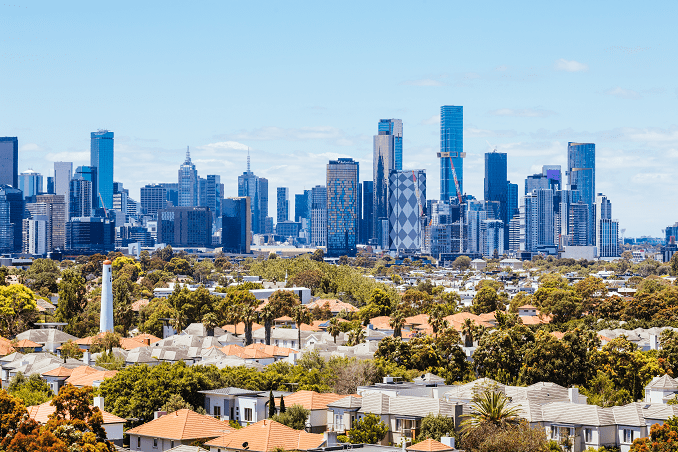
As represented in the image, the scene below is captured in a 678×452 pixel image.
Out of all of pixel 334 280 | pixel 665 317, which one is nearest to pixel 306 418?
pixel 665 317

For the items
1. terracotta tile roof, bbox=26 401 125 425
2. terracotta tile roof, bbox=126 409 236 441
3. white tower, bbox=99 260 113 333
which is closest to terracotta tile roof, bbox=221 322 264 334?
white tower, bbox=99 260 113 333

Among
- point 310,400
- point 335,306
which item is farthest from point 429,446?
point 335,306

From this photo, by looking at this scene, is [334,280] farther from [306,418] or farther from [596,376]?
[306,418]

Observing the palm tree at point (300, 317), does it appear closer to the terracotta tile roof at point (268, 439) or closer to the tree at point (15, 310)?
the tree at point (15, 310)

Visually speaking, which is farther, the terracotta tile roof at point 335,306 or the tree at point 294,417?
the terracotta tile roof at point 335,306

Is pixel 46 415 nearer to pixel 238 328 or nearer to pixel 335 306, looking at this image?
pixel 238 328

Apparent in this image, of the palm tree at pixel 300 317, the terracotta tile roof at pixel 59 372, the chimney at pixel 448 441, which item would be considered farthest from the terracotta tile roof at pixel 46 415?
the palm tree at pixel 300 317
